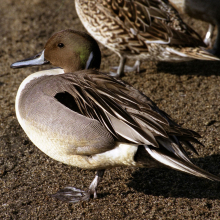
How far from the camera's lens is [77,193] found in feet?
8.77

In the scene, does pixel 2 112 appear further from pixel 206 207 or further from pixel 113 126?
pixel 206 207

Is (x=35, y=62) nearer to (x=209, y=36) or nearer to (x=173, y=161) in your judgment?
(x=173, y=161)

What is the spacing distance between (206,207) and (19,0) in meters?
4.63

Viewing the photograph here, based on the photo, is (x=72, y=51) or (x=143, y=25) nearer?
(x=72, y=51)

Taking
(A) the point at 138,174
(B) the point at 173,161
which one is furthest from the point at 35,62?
(B) the point at 173,161

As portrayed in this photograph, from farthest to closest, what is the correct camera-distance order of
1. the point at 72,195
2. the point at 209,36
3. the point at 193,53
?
the point at 209,36 → the point at 193,53 → the point at 72,195

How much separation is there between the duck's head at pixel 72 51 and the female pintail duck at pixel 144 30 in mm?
1096

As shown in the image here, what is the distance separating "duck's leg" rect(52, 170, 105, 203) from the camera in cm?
262

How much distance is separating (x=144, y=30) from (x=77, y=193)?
2010mm

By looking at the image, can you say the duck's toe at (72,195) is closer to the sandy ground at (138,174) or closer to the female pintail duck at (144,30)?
the sandy ground at (138,174)

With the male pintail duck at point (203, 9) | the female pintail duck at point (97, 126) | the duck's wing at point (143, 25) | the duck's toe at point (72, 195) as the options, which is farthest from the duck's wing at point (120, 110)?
the male pintail duck at point (203, 9)

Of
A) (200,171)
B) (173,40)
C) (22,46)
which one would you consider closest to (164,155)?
(200,171)

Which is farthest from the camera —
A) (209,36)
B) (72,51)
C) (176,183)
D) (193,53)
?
(209,36)

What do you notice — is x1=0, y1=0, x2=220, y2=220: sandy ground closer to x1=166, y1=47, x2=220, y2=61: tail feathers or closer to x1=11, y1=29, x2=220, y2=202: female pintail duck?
x1=11, y1=29, x2=220, y2=202: female pintail duck
